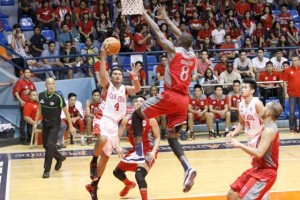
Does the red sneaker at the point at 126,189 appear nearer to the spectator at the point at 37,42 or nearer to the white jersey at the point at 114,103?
the white jersey at the point at 114,103

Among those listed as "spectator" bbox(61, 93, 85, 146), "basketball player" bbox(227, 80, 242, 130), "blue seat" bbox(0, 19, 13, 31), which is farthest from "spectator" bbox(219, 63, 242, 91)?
"blue seat" bbox(0, 19, 13, 31)

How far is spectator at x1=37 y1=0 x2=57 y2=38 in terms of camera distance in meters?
18.5

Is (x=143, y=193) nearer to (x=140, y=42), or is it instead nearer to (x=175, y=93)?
(x=175, y=93)

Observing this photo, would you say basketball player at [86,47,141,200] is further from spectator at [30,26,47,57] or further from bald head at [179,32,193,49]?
spectator at [30,26,47,57]

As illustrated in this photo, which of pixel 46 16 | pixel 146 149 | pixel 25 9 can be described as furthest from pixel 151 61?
pixel 146 149

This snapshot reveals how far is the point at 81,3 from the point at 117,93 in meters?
10.0

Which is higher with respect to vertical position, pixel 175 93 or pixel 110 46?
pixel 110 46

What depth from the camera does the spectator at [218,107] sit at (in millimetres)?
15883

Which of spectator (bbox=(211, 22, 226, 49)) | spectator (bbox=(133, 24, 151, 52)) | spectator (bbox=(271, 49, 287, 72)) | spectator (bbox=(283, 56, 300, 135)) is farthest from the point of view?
spectator (bbox=(211, 22, 226, 49))

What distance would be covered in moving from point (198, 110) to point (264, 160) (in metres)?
8.34

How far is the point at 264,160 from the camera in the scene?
7.60 meters

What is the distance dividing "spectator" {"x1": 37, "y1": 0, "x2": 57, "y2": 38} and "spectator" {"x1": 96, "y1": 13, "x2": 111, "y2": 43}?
4.09 feet

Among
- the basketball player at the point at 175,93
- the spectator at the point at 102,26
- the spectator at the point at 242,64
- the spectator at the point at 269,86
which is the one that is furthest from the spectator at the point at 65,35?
the basketball player at the point at 175,93

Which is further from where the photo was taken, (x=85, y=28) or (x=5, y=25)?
(x=5, y=25)
